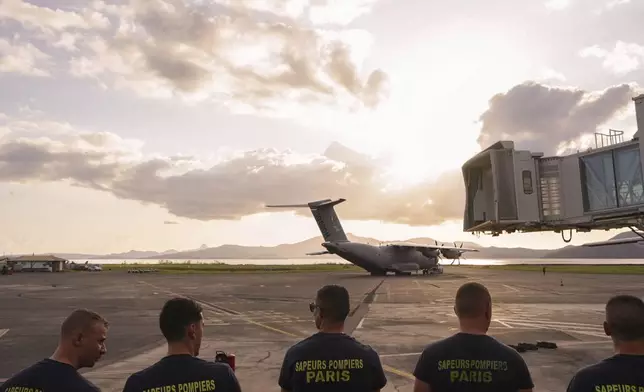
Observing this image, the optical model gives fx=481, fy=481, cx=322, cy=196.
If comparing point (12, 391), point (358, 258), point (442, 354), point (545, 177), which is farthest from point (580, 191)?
point (358, 258)

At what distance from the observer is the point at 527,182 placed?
8266 mm

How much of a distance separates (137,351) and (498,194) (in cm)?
1101

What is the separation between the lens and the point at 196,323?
13.1 ft

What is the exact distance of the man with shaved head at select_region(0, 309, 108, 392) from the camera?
141 inches

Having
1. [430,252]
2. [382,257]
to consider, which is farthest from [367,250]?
[430,252]

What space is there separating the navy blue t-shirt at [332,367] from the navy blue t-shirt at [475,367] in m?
0.52

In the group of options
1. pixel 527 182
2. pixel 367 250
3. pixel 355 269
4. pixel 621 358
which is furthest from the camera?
pixel 355 269

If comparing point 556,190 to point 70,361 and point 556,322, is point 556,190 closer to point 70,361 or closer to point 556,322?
point 70,361

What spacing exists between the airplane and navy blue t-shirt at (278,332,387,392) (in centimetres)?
5046

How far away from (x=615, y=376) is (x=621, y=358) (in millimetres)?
188

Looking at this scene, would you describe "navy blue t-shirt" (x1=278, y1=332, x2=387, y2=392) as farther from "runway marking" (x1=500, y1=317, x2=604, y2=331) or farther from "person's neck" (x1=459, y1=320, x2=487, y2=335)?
"runway marking" (x1=500, y1=317, x2=604, y2=331)

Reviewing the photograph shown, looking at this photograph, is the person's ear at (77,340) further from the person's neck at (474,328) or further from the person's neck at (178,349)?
the person's neck at (474,328)

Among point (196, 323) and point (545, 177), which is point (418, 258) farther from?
A: point (196, 323)

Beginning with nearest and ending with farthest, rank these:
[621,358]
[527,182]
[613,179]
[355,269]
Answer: [621,358]
[613,179]
[527,182]
[355,269]
